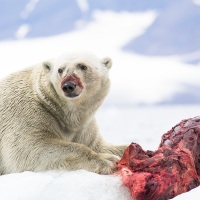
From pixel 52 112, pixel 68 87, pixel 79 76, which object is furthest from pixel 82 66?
pixel 52 112

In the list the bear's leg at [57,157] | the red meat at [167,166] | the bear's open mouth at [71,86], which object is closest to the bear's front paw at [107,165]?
the bear's leg at [57,157]

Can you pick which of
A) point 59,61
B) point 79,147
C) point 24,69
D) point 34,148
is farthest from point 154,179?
point 24,69

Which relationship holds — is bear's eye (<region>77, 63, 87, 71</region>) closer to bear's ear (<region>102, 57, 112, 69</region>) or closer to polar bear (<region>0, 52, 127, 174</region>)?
polar bear (<region>0, 52, 127, 174</region>)

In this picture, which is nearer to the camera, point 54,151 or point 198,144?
point 198,144

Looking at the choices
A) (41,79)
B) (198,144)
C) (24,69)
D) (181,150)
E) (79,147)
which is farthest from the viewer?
(24,69)

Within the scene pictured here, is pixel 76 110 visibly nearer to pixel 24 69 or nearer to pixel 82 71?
pixel 82 71

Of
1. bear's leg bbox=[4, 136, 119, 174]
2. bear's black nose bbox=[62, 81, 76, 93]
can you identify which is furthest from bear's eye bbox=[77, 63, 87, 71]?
bear's leg bbox=[4, 136, 119, 174]

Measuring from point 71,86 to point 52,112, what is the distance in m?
0.87

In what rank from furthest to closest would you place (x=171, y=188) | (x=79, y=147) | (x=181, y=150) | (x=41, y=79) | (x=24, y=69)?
(x=24, y=69) < (x=41, y=79) < (x=79, y=147) < (x=181, y=150) < (x=171, y=188)

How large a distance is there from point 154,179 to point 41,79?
9.63 ft

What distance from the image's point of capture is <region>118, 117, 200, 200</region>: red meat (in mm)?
4199

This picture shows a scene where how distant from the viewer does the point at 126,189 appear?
4.33 meters

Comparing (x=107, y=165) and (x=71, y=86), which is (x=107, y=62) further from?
(x=107, y=165)

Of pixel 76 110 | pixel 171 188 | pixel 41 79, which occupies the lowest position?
pixel 171 188
